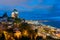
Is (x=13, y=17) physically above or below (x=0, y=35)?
above

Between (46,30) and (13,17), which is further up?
(13,17)

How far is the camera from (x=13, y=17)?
3.24 meters

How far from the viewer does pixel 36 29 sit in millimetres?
2922

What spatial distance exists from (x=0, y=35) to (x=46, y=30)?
2.51 feet

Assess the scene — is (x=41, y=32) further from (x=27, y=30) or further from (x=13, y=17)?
(x=13, y=17)

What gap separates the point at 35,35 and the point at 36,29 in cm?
10

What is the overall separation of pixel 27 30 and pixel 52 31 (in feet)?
1.65

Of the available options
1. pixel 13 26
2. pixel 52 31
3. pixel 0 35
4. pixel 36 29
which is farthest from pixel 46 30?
pixel 0 35

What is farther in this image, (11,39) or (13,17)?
(13,17)

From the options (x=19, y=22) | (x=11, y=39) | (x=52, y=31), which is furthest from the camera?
(x=52, y=31)

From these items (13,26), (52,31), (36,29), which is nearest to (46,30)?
(52,31)

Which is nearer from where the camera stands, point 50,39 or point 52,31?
point 50,39

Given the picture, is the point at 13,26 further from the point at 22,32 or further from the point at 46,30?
the point at 46,30

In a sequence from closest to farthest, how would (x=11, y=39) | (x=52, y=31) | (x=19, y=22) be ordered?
1. (x=11, y=39)
2. (x=19, y=22)
3. (x=52, y=31)
